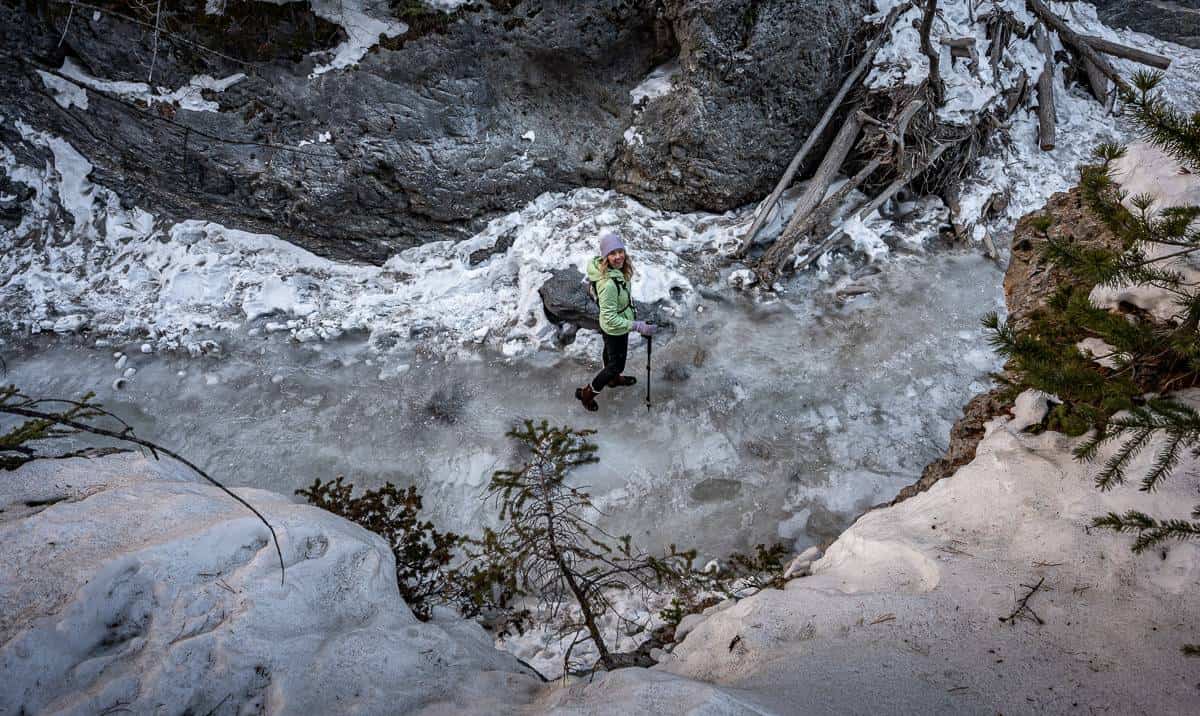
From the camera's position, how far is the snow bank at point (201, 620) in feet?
7.34

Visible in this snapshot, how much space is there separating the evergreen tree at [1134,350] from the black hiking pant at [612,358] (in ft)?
10.7

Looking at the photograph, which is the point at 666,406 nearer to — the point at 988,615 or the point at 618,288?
the point at 618,288

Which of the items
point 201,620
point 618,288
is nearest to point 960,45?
point 618,288

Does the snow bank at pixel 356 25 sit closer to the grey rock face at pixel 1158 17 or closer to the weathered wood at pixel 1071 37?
the weathered wood at pixel 1071 37

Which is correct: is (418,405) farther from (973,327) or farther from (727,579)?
(973,327)

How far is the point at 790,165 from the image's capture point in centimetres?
788

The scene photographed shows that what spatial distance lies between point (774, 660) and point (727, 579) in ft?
5.40

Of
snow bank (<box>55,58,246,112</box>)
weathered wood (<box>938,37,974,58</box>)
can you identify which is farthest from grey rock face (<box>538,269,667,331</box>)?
weathered wood (<box>938,37,974,58</box>)

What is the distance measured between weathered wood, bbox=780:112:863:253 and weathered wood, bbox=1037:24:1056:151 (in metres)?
3.11

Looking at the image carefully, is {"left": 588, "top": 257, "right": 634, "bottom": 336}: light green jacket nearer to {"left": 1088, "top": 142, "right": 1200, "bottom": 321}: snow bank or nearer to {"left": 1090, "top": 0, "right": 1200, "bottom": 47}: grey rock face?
{"left": 1088, "top": 142, "right": 1200, "bottom": 321}: snow bank

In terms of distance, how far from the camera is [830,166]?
7684mm

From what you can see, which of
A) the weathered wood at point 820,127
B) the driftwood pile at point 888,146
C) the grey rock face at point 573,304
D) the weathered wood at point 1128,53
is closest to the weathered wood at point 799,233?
the driftwood pile at point 888,146

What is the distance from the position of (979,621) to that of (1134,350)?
Result: 1.60m

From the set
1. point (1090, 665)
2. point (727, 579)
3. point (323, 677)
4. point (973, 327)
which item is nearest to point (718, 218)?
point (973, 327)
